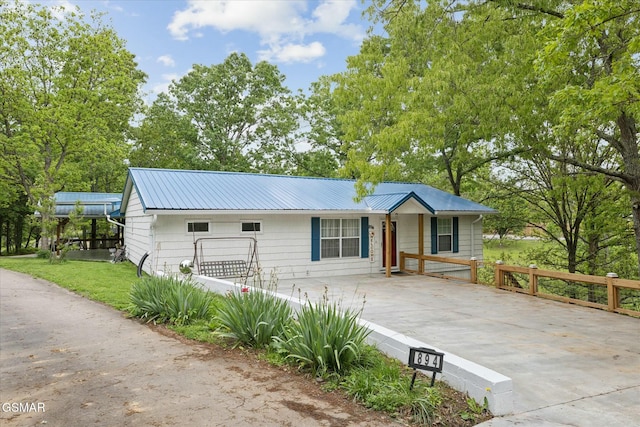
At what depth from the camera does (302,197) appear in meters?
14.3

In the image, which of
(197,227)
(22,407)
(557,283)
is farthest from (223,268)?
(557,283)

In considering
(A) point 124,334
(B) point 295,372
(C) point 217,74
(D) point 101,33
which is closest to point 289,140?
(C) point 217,74

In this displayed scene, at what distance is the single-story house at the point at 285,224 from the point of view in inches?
460

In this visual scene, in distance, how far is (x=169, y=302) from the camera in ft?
23.4

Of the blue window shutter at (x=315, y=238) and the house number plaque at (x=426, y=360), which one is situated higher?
the blue window shutter at (x=315, y=238)

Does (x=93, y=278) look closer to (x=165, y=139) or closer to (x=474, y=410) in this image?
(x=474, y=410)

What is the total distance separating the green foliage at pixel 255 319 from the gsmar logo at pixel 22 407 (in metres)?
2.33

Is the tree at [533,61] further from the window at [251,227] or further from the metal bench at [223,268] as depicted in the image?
the metal bench at [223,268]

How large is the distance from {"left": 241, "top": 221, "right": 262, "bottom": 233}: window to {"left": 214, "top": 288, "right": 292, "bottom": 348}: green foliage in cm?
681

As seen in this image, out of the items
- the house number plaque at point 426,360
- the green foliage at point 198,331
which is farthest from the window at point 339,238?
the house number plaque at point 426,360

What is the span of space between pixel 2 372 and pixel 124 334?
1.75 meters

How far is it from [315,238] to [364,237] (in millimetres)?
2035

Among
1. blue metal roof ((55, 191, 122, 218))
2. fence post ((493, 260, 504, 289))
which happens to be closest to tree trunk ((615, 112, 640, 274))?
fence post ((493, 260, 504, 289))

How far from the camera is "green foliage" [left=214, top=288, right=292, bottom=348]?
563cm
